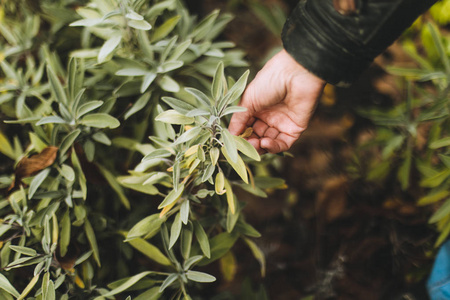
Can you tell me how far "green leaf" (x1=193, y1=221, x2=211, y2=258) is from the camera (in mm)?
1081

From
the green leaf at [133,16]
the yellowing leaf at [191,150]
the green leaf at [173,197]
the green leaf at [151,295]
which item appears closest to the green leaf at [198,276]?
the green leaf at [151,295]

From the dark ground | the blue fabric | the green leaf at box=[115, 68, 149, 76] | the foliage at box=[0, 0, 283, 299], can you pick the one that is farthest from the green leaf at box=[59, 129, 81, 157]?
the blue fabric

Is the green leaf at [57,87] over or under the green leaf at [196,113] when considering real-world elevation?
under

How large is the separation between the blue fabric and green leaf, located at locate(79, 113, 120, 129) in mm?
1219

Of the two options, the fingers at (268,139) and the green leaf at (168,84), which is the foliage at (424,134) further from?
the green leaf at (168,84)

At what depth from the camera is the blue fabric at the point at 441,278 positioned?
115 cm

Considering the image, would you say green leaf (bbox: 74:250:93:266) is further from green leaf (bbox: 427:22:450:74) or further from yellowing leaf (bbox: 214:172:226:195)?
green leaf (bbox: 427:22:450:74)

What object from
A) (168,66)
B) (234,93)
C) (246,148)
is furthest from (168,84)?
(246,148)

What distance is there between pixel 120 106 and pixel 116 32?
291mm

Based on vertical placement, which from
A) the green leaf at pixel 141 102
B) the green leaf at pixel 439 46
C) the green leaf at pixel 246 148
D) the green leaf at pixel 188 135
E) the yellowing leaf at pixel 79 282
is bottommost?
the yellowing leaf at pixel 79 282

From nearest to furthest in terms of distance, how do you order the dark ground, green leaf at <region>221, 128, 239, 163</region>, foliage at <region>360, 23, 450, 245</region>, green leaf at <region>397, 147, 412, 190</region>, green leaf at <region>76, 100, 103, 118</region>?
green leaf at <region>221, 128, 239, 163</region>
green leaf at <region>76, 100, 103, 118</region>
foliage at <region>360, 23, 450, 245</region>
green leaf at <region>397, 147, 412, 190</region>
the dark ground

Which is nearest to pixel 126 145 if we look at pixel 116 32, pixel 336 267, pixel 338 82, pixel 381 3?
pixel 116 32

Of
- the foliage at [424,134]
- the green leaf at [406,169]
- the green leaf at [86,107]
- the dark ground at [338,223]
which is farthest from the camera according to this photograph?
the dark ground at [338,223]

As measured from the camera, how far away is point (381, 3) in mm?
926
